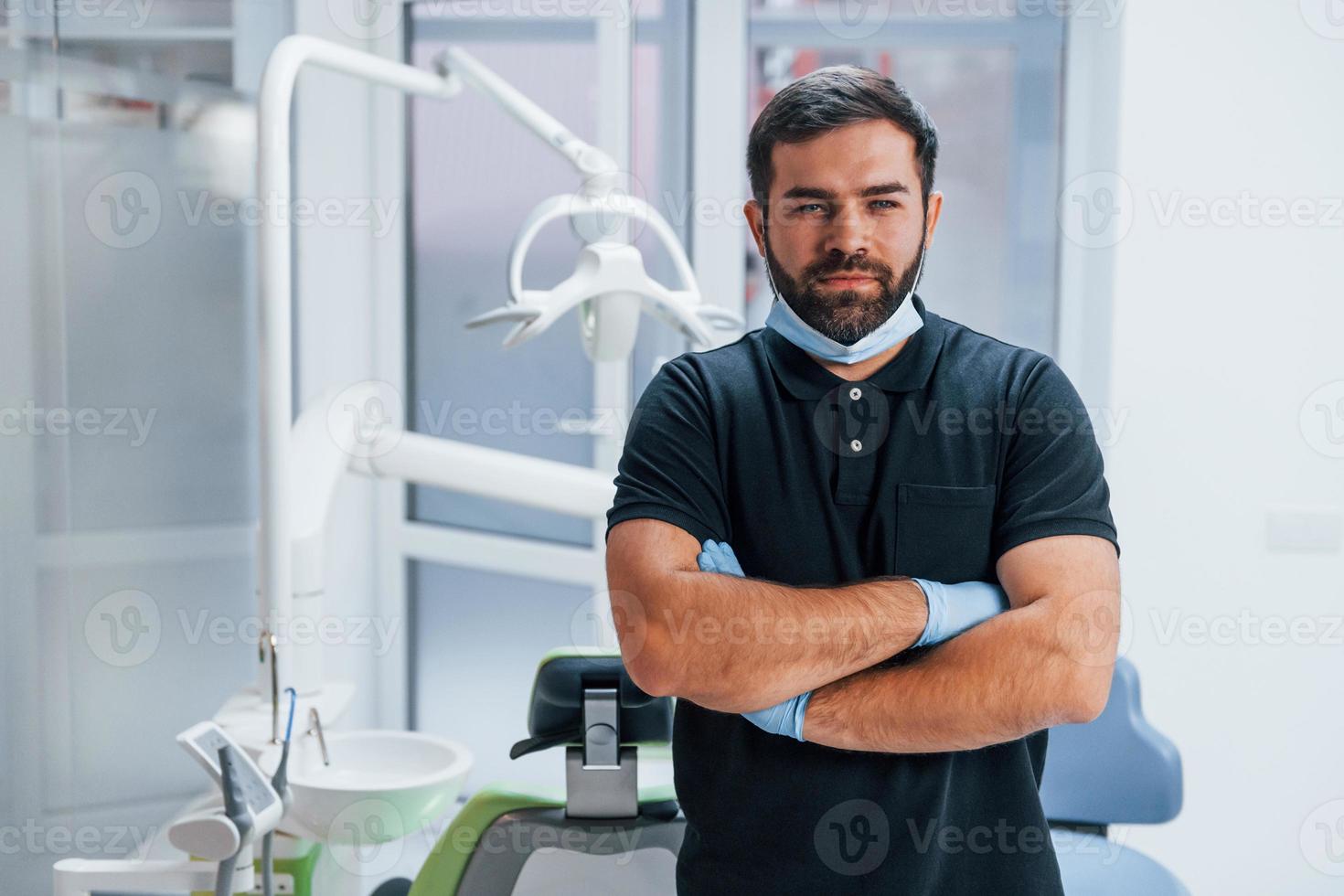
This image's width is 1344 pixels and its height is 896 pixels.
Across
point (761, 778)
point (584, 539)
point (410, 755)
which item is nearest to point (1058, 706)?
point (761, 778)

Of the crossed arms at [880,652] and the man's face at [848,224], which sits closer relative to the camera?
the crossed arms at [880,652]

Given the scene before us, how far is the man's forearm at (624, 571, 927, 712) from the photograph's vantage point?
1.00m

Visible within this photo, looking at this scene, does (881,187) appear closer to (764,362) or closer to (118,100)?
(764,362)

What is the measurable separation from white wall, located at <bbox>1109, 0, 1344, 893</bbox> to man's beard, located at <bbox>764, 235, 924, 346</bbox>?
1483 mm

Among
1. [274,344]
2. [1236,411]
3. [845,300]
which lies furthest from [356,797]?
[1236,411]

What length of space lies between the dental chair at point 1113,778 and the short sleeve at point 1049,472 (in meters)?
0.73

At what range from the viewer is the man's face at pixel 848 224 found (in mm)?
1116

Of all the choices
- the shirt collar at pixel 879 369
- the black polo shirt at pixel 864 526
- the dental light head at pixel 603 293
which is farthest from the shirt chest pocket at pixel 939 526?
the dental light head at pixel 603 293

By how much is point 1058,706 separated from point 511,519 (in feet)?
7.88

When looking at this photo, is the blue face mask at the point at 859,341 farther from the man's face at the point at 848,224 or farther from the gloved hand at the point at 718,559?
the gloved hand at the point at 718,559

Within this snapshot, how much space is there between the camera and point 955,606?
3.46 ft

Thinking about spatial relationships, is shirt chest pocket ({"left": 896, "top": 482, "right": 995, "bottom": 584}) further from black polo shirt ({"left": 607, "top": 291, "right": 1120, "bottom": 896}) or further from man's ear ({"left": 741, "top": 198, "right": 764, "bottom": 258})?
man's ear ({"left": 741, "top": 198, "right": 764, "bottom": 258})

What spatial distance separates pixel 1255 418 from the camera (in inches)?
93.2

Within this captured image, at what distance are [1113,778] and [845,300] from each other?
103cm
